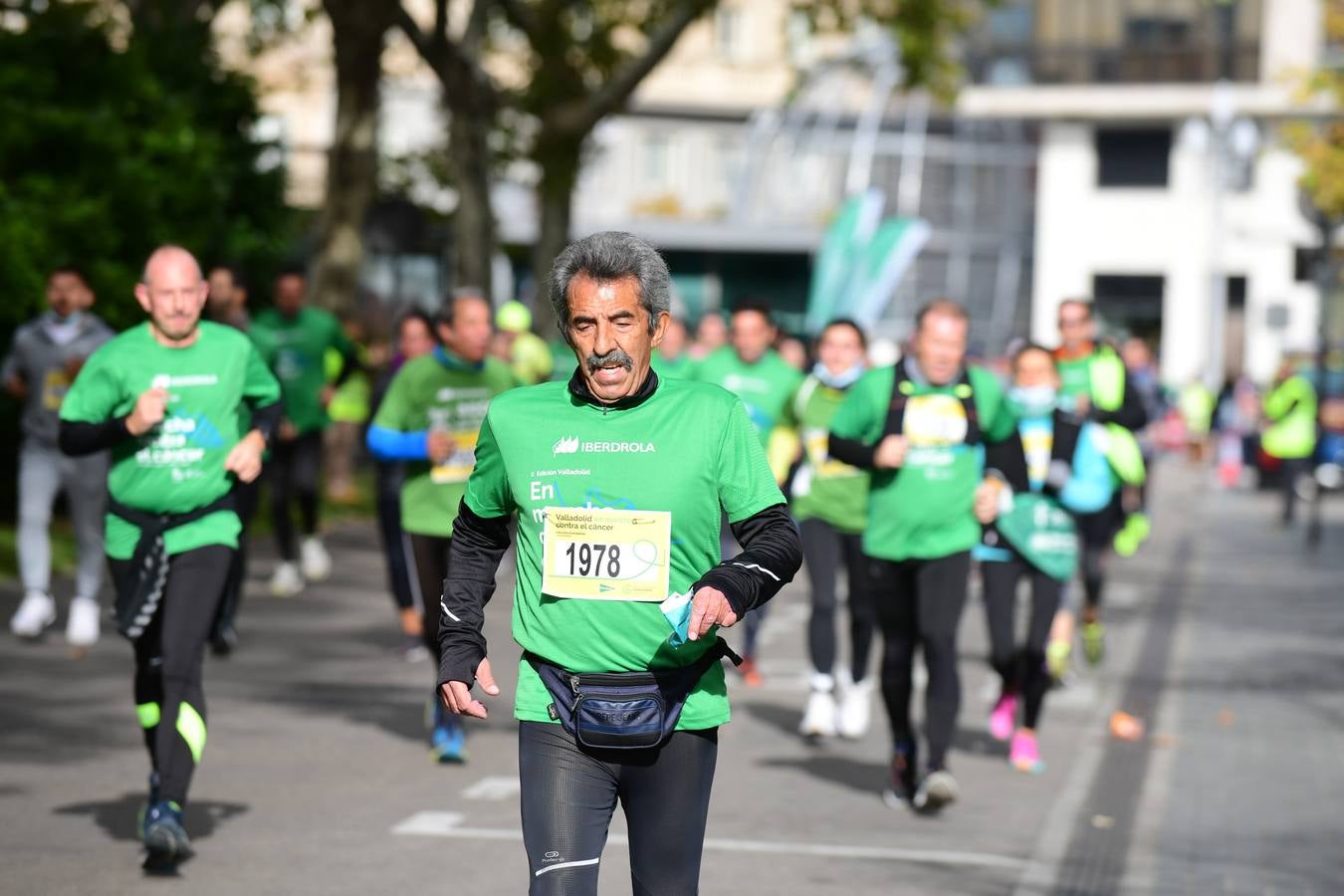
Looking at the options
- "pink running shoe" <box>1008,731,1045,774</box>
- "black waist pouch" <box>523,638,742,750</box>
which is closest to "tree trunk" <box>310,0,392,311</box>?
"pink running shoe" <box>1008,731,1045,774</box>

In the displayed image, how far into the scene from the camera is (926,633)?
335 inches

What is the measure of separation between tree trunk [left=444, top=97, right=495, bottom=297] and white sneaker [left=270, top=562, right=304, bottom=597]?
8.62m

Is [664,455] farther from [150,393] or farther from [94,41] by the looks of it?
[94,41]

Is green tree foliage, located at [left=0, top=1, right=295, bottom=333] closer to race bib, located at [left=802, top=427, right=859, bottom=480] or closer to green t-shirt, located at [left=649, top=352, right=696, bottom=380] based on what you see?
green t-shirt, located at [left=649, top=352, right=696, bottom=380]

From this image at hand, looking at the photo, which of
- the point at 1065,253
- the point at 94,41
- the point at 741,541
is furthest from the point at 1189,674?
the point at 1065,253

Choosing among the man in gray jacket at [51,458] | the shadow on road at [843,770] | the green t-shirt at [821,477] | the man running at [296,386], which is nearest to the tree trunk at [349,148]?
the man running at [296,386]

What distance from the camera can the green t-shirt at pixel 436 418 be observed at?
31.7 ft

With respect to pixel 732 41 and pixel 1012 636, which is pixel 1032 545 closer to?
pixel 1012 636

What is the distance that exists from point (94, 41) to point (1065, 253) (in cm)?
5304

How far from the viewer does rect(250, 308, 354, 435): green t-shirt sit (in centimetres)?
1513

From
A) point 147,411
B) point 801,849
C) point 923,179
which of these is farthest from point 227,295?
point 923,179

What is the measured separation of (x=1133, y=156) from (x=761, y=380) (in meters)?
61.2

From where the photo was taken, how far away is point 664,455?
4621 millimetres

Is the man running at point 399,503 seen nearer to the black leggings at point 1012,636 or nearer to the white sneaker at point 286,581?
the white sneaker at point 286,581
